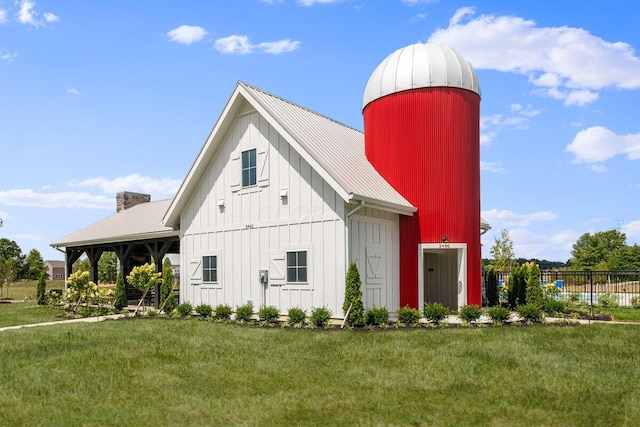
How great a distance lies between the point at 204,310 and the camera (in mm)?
17703

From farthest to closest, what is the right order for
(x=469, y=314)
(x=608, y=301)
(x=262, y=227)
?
(x=608, y=301) < (x=262, y=227) < (x=469, y=314)

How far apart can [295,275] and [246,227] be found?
2.70 metres

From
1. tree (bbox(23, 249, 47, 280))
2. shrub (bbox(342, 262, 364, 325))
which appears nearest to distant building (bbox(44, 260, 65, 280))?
tree (bbox(23, 249, 47, 280))

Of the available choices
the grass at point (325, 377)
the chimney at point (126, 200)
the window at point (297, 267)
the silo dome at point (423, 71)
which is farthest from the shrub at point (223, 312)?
the chimney at point (126, 200)

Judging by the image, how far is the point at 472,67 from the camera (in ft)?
61.2

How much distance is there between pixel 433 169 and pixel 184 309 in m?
9.39

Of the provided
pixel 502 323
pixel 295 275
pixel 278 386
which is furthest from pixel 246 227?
pixel 278 386

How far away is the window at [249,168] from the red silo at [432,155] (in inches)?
164

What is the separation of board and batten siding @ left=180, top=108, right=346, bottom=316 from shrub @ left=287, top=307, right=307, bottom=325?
835 mm

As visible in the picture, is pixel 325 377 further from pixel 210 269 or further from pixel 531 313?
pixel 210 269

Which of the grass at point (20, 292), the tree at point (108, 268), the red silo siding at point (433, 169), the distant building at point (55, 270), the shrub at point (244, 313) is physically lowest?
the distant building at point (55, 270)

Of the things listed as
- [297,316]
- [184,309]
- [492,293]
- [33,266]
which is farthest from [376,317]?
[33,266]

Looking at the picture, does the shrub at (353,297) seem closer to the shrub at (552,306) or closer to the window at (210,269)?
the shrub at (552,306)

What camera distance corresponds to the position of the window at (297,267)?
52.7 feet
